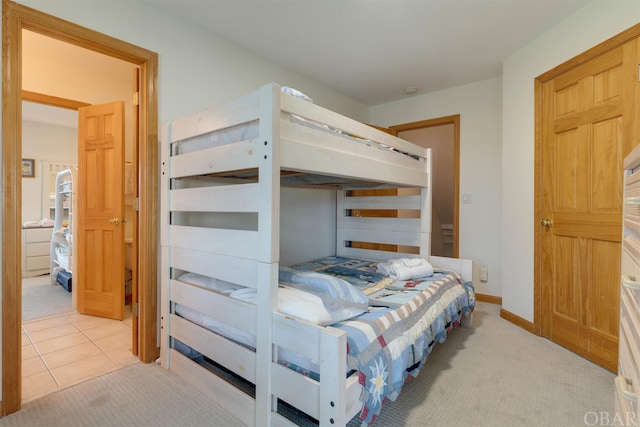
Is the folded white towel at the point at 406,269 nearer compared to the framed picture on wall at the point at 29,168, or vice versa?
the folded white towel at the point at 406,269

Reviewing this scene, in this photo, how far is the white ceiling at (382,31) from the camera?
2023 mm

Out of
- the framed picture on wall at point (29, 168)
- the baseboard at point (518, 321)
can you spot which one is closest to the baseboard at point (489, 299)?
the baseboard at point (518, 321)

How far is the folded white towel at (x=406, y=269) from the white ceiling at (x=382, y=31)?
1.78 metres

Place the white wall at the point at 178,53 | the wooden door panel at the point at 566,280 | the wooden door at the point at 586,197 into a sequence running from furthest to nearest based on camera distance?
the wooden door panel at the point at 566,280, the wooden door at the point at 586,197, the white wall at the point at 178,53

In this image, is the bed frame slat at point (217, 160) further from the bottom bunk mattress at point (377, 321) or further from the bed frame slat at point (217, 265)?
the bottom bunk mattress at point (377, 321)

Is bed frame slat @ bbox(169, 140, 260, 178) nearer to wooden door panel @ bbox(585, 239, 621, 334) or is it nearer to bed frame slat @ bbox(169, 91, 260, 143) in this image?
bed frame slat @ bbox(169, 91, 260, 143)

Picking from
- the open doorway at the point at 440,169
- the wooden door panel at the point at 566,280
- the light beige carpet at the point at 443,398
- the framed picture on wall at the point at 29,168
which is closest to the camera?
the light beige carpet at the point at 443,398

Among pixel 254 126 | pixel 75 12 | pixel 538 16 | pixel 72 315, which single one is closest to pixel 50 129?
pixel 72 315

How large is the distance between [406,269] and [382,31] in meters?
1.82

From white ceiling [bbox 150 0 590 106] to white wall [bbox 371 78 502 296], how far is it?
266 millimetres

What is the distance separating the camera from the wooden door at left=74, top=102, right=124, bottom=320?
Answer: 274 cm

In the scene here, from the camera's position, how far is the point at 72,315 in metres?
2.86

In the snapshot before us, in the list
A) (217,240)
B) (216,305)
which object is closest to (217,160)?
(217,240)

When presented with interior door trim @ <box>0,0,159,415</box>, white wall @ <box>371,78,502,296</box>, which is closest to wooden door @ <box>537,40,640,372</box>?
white wall @ <box>371,78,502,296</box>
